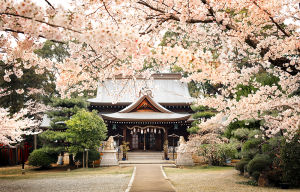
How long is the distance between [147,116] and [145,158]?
3.13 metres

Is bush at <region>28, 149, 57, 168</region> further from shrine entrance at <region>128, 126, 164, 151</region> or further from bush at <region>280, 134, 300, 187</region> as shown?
bush at <region>280, 134, 300, 187</region>

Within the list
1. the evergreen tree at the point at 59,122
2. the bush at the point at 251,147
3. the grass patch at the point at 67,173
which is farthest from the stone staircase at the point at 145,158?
the bush at the point at 251,147

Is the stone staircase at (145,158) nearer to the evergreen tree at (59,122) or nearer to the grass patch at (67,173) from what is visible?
the grass patch at (67,173)

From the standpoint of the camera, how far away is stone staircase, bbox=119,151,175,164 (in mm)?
18481

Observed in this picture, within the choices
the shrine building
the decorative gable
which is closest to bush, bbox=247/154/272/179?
the shrine building

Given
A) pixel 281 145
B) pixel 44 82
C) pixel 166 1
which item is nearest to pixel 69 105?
pixel 44 82

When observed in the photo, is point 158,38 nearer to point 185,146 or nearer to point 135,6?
point 135,6

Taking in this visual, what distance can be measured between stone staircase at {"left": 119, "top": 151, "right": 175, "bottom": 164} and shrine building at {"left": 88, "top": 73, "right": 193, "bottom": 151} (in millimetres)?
1232

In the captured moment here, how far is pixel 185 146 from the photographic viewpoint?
17.7m

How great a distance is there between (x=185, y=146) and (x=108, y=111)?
9.22 metres

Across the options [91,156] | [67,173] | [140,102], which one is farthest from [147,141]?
[67,173]

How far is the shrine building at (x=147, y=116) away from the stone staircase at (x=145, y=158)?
1232mm

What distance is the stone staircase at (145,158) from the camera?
18481mm

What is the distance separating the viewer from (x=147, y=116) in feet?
69.0
